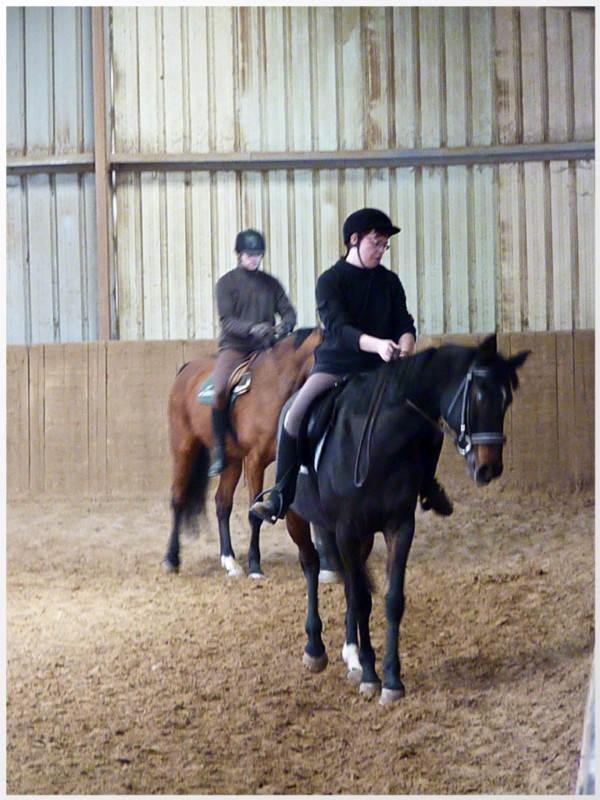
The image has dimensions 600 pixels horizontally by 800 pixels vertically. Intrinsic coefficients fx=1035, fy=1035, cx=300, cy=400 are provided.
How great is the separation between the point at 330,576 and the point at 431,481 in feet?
1.54

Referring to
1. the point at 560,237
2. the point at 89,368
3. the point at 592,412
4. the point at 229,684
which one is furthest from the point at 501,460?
the point at 89,368

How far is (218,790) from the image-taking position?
9.80ft

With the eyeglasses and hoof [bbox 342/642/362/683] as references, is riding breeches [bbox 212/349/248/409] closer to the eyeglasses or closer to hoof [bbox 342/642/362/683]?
the eyeglasses

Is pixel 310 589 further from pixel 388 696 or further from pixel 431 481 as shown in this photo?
pixel 431 481

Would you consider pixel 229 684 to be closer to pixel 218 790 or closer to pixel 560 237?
pixel 218 790

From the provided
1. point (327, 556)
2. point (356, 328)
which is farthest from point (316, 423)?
point (327, 556)

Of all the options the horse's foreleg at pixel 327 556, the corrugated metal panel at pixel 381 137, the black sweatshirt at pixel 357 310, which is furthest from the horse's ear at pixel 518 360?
the horse's foreleg at pixel 327 556

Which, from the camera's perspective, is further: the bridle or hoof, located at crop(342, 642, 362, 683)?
hoof, located at crop(342, 642, 362, 683)

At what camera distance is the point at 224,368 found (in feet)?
13.0

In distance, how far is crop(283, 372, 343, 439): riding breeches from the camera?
329 centimetres

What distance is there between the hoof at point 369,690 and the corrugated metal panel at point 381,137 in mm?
1137

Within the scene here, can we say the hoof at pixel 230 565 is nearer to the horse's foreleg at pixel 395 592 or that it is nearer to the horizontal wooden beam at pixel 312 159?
the horse's foreleg at pixel 395 592

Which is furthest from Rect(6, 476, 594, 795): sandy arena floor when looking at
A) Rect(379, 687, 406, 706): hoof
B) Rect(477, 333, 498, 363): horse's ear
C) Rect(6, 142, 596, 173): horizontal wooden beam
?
Rect(6, 142, 596, 173): horizontal wooden beam

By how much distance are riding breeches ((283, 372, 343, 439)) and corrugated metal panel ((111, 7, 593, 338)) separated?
0.24 meters
